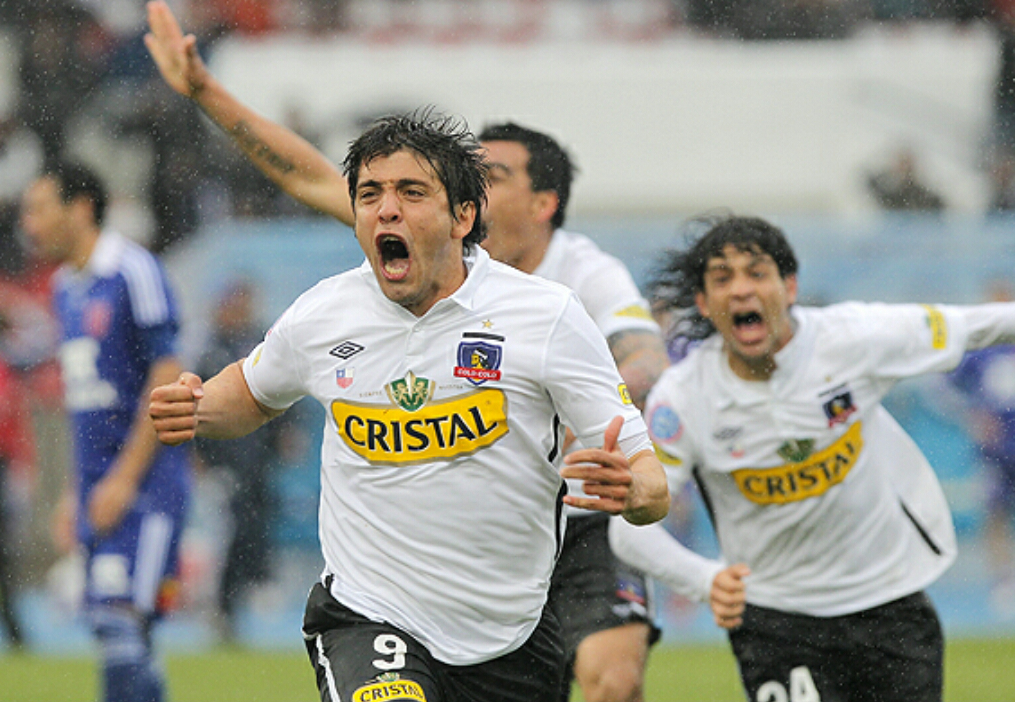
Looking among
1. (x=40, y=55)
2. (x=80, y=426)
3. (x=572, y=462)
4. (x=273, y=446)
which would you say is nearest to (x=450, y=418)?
(x=572, y=462)

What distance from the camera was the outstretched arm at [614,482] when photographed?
12.5 feet

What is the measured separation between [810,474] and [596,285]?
1.09 metres

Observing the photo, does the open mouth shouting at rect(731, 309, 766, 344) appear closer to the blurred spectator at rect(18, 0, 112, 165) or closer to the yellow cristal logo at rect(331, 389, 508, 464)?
the yellow cristal logo at rect(331, 389, 508, 464)

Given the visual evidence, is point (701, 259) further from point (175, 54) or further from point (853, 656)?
point (175, 54)

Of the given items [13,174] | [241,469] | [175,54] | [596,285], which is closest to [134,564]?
[175,54]

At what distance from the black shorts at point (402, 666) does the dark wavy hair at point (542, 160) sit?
214 centimetres

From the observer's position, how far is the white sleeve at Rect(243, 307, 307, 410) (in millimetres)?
4484

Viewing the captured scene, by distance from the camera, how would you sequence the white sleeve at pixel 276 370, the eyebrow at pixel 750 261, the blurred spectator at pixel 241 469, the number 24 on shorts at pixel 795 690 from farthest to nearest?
the blurred spectator at pixel 241 469
the eyebrow at pixel 750 261
the number 24 on shorts at pixel 795 690
the white sleeve at pixel 276 370

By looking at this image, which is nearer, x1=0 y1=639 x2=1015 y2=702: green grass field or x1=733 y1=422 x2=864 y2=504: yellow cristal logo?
x1=733 y1=422 x2=864 y2=504: yellow cristal logo

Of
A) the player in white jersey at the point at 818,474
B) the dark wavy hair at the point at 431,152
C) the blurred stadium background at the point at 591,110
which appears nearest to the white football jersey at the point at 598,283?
the player in white jersey at the point at 818,474

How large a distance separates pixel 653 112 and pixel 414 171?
11.6 meters

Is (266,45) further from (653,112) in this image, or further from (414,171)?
(414,171)

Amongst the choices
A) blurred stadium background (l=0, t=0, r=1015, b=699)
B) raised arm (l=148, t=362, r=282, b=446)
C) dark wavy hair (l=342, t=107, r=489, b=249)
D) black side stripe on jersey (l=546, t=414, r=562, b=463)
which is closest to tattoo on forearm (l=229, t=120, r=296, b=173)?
dark wavy hair (l=342, t=107, r=489, b=249)

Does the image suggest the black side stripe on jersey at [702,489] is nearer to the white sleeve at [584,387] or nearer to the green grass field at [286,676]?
the white sleeve at [584,387]
